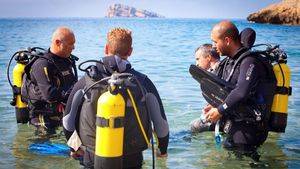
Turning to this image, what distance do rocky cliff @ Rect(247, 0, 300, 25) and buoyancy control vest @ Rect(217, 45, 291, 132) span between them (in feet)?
280

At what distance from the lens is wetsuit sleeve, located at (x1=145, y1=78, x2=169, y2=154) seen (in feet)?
13.9

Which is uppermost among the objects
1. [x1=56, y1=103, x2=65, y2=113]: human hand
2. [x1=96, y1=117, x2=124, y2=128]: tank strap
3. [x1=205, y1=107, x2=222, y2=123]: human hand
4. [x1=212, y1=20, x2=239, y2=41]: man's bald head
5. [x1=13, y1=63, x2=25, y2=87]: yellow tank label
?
[x1=212, y1=20, x2=239, y2=41]: man's bald head

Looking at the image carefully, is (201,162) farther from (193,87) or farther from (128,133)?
(193,87)

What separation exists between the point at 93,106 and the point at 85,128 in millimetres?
272

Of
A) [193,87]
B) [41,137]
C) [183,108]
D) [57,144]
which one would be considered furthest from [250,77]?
[193,87]

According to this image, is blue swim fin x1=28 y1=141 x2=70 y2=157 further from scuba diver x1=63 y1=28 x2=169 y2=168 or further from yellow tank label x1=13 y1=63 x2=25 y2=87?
scuba diver x1=63 y1=28 x2=169 y2=168

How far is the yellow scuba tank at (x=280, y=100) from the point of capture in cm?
606

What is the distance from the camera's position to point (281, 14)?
9212 centimetres

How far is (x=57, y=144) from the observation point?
7.08 metres

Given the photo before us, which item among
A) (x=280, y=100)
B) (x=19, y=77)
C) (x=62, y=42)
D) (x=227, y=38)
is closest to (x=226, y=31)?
(x=227, y=38)

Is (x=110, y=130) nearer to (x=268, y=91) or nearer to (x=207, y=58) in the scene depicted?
(x=268, y=91)

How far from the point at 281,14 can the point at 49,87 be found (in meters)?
92.1

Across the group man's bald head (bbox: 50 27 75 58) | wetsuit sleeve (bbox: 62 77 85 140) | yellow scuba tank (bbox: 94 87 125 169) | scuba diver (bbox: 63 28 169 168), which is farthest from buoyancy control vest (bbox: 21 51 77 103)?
yellow scuba tank (bbox: 94 87 125 169)

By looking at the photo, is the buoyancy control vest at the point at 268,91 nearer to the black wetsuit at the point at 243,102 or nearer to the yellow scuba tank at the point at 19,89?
the black wetsuit at the point at 243,102
